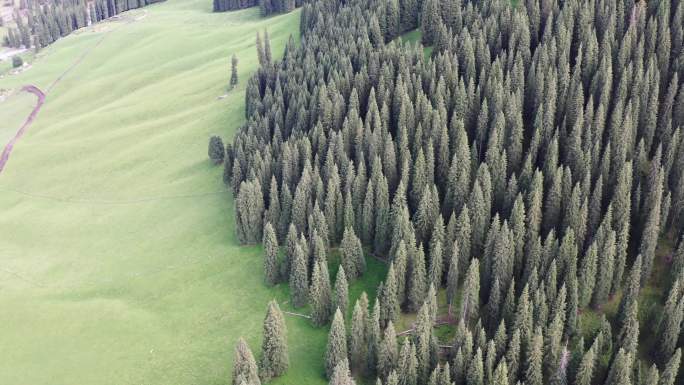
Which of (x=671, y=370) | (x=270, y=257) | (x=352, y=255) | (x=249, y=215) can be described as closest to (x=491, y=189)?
(x=352, y=255)

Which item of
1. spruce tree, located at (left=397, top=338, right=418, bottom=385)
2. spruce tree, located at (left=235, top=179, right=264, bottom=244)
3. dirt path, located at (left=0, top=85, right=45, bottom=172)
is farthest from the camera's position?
dirt path, located at (left=0, top=85, right=45, bottom=172)

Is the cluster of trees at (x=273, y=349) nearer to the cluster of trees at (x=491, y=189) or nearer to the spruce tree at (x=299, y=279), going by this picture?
the cluster of trees at (x=491, y=189)

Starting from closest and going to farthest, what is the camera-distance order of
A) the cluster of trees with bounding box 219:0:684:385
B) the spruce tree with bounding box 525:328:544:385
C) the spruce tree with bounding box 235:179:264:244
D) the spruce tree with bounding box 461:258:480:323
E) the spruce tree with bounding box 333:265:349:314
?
the spruce tree with bounding box 525:328:544:385 → the cluster of trees with bounding box 219:0:684:385 → the spruce tree with bounding box 461:258:480:323 → the spruce tree with bounding box 333:265:349:314 → the spruce tree with bounding box 235:179:264:244

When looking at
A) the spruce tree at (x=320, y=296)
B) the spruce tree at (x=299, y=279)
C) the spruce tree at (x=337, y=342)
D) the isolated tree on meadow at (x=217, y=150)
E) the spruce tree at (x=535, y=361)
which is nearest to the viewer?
the spruce tree at (x=535, y=361)

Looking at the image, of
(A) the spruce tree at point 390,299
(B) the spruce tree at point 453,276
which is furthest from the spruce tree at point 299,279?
(B) the spruce tree at point 453,276

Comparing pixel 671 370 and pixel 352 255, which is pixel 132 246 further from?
pixel 671 370

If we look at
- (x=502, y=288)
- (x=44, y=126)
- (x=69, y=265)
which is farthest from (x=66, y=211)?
(x=502, y=288)

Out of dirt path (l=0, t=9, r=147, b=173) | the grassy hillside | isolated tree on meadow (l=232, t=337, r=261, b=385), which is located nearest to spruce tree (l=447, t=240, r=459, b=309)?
the grassy hillside

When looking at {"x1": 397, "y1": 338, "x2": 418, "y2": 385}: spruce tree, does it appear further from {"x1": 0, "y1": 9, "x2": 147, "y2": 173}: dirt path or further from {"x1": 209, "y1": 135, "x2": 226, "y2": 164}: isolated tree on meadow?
{"x1": 0, "y1": 9, "x2": 147, "y2": 173}: dirt path
